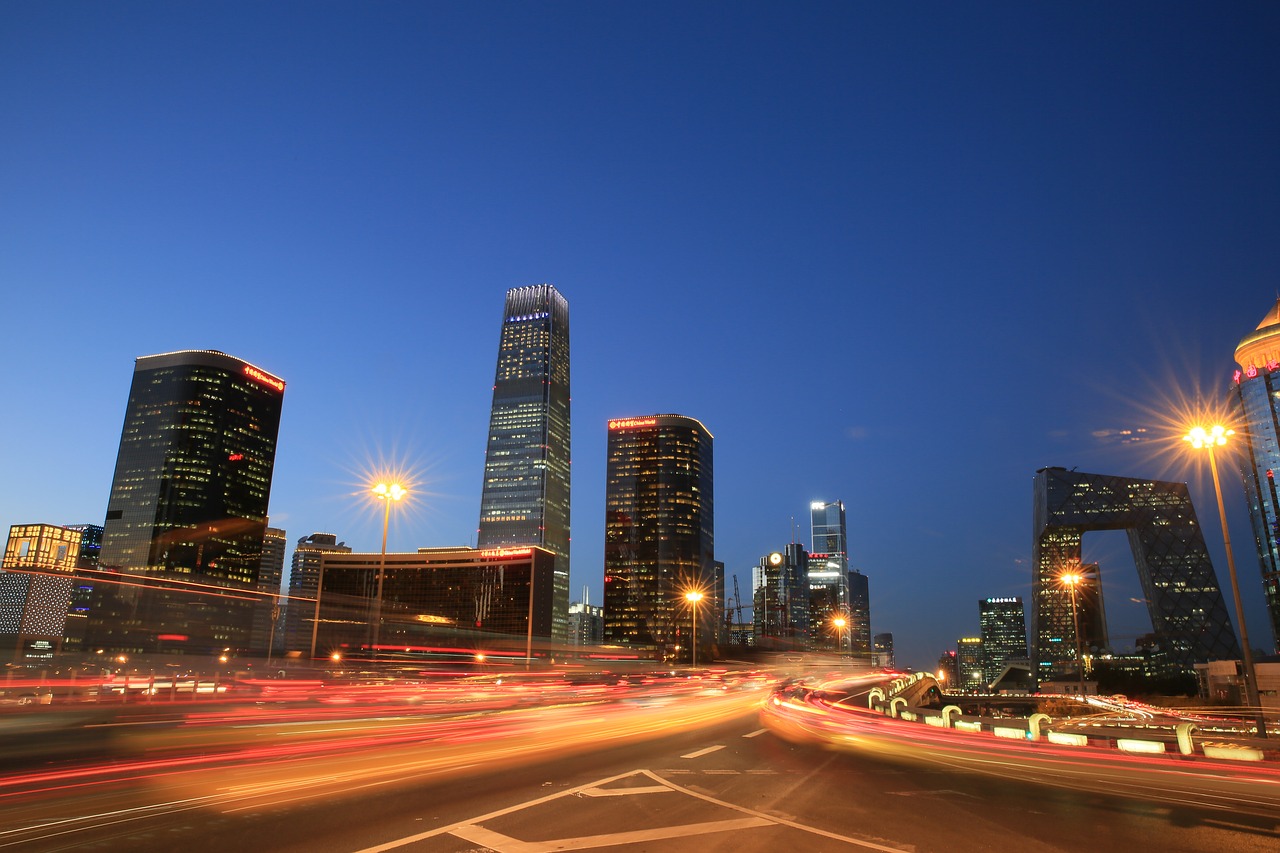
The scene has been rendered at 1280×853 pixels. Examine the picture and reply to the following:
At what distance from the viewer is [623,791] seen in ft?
40.8

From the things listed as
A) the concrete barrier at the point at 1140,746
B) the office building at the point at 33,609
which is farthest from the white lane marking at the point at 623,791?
the office building at the point at 33,609

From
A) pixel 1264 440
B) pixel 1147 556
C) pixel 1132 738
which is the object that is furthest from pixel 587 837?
pixel 1264 440

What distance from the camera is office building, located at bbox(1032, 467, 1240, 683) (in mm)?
125375

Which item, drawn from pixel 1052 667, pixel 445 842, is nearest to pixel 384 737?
pixel 445 842

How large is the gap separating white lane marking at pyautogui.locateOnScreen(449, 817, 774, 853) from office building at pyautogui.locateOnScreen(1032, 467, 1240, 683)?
377 feet

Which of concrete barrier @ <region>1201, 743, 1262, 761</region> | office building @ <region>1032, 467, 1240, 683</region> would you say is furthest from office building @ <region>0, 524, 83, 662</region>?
office building @ <region>1032, 467, 1240, 683</region>

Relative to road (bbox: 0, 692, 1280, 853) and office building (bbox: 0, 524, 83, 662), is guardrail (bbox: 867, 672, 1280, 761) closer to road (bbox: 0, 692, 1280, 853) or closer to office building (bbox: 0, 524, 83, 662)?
road (bbox: 0, 692, 1280, 853)

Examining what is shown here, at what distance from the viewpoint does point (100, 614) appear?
38.4 meters

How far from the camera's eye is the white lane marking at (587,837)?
860 cm

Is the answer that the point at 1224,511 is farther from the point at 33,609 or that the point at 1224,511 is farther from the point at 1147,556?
the point at 1147,556

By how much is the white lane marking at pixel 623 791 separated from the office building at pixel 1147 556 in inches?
4436

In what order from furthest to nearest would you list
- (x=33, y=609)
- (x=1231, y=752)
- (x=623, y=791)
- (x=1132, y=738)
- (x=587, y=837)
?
1. (x=33, y=609)
2. (x=1132, y=738)
3. (x=1231, y=752)
4. (x=623, y=791)
5. (x=587, y=837)

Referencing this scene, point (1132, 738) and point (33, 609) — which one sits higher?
point (33, 609)

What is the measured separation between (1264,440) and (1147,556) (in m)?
33.8
